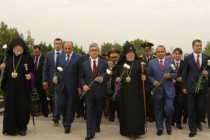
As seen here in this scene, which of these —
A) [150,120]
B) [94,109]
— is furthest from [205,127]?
[94,109]

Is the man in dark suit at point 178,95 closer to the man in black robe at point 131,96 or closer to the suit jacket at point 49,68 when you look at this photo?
the man in black robe at point 131,96

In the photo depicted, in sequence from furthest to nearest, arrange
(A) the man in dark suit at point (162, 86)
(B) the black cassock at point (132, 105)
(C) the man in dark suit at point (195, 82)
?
(A) the man in dark suit at point (162, 86) < (C) the man in dark suit at point (195, 82) < (B) the black cassock at point (132, 105)

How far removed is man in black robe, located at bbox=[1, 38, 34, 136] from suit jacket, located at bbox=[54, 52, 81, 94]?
727mm

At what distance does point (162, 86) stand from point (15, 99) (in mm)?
3520

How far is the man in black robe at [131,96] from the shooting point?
8.25 metres

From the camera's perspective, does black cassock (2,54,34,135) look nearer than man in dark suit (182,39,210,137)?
No

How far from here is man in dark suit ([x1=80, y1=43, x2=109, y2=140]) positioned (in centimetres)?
827

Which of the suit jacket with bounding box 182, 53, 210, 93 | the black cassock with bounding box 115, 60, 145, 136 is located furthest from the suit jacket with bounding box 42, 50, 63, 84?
the suit jacket with bounding box 182, 53, 210, 93

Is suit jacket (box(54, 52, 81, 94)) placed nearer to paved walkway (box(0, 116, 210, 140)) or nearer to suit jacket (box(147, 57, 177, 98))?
paved walkway (box(0, 116, 210, 140))

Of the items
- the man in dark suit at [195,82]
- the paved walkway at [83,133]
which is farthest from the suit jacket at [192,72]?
the paved walkway at [83,133]

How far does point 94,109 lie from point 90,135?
61cm

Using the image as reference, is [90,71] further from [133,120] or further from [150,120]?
[150,120]

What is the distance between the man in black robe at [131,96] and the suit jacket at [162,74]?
375 mm

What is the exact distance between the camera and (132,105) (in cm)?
830
